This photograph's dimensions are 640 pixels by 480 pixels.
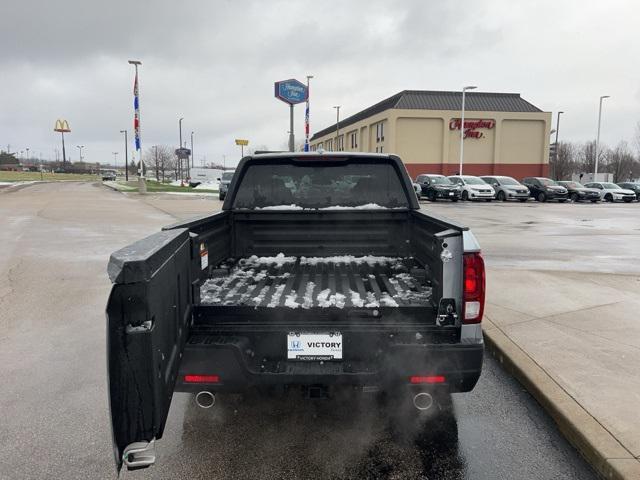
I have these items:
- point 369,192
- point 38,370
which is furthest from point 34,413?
point 369,192

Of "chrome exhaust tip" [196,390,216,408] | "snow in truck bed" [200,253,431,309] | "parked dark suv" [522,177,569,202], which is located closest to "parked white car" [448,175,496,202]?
"parked dark suv" [522,177,569,202]

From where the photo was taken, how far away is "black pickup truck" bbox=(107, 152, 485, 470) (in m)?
2.18

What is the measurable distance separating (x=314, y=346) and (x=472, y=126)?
50554mm

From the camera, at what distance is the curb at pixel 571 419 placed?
2.85 metres

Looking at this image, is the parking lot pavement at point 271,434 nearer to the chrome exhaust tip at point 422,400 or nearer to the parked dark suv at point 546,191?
the chrome exhaust tip at point 422,400

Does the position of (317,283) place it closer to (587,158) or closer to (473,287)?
(473,287)

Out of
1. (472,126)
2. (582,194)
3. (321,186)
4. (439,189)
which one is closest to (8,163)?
(472,126)

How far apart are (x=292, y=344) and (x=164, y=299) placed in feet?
3.10

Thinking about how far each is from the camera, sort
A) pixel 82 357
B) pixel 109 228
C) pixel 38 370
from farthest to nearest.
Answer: pixel 109 228, pixel 82 357, pixel 38 370

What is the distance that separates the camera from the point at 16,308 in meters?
6.39

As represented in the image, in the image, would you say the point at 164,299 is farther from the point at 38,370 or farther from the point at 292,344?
the point at 38,370

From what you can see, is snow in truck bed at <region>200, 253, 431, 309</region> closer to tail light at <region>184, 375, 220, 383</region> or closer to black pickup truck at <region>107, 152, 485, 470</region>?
black pickup truck at <region>107, 152, 485, 470</region>

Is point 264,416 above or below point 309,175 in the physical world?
below

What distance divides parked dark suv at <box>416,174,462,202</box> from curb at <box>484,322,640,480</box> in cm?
2669
